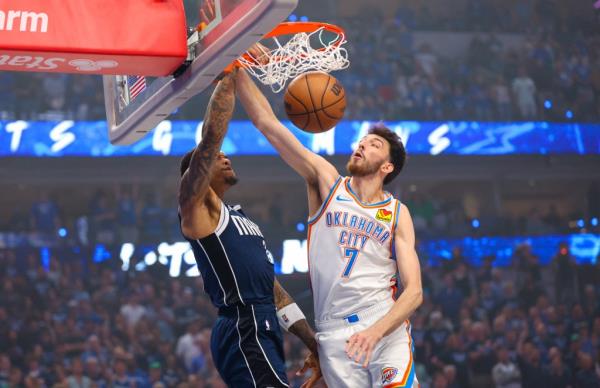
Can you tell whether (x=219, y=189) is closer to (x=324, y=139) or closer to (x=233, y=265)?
(x=233, y=265)

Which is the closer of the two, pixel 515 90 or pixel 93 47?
pixel 93 47

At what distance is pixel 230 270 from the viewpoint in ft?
13.3

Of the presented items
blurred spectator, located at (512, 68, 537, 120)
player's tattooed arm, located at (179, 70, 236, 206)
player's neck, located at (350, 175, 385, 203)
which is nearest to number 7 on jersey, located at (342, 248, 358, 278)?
player's neck, located at (350, 175, 385, 203)

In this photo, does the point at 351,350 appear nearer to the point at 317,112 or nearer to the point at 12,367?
the point at 317,112

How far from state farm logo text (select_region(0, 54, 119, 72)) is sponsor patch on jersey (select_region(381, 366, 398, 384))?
1.93 metres

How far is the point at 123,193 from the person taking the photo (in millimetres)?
14023

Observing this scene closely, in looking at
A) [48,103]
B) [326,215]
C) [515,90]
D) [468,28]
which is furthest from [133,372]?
[468,28]

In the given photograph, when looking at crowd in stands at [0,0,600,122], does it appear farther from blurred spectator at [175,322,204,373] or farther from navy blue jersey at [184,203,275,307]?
navy blue jersey at [184,203,275,307]

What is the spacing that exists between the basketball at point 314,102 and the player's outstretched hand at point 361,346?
1.25m

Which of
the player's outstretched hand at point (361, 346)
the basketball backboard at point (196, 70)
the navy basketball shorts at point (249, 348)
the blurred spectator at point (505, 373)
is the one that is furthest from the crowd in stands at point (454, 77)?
the player's outstretched hand at point (361, 346)

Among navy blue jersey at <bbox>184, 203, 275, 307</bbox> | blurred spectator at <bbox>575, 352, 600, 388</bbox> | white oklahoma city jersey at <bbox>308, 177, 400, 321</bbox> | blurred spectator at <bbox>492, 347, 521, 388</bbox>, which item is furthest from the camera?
blurred spectator at <bbox>575, 352, 600, 388</bbox>

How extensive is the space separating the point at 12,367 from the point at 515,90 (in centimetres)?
1030

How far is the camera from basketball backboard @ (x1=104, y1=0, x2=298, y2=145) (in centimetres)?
330

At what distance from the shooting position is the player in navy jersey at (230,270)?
395cm
